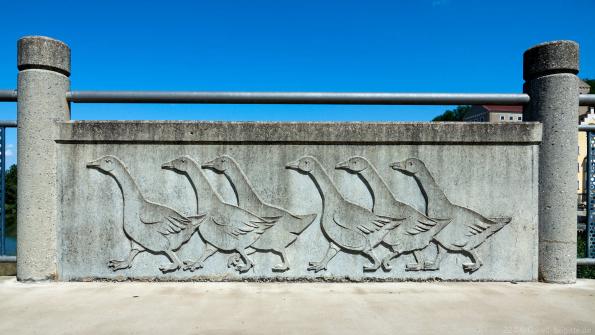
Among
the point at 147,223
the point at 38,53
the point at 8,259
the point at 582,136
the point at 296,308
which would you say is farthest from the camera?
the point at 582,136

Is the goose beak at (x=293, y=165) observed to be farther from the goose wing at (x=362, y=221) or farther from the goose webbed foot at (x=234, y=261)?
the goose webbed foot at (x=234, y=261)

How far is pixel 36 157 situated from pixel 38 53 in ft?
4.28

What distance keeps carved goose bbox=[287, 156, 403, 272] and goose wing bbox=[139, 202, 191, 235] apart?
1553mm

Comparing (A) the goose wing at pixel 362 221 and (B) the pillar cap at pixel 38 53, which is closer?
(B) the pillar cap at pixel 38 53

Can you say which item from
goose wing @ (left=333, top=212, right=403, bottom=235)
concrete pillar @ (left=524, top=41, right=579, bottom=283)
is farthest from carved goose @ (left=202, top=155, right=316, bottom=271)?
concrete pillar @ (left=524, top=41, right=579, bottom=283)

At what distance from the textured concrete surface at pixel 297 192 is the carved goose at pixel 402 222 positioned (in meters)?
0.03

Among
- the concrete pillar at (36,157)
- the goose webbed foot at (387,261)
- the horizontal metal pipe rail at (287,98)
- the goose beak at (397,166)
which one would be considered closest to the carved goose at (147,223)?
the concrete pillar at (36,157)

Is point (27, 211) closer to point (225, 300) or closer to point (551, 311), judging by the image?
point (225, 300)

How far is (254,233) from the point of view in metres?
4.80

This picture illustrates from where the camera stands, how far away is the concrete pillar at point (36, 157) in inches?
186

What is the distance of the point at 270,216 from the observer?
4801mm

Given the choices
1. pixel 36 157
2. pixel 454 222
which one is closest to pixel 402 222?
pixel 454 222

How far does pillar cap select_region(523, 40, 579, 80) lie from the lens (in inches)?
187

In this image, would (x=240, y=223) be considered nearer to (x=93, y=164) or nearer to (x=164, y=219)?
(x=164, y=219)
